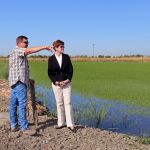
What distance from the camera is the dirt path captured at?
304 inches

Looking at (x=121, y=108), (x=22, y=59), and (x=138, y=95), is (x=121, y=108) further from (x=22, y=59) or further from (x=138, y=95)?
(x=22, y=59)

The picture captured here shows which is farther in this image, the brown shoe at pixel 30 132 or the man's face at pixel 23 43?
the man's face at pixel 23 43

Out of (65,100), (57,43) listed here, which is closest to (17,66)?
(57,43)

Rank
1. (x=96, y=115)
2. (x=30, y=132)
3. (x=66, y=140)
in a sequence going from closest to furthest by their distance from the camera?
(x=66, y=140), (x=30, y=132), (x=96, y=115)

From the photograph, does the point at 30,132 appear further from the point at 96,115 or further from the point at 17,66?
the point at 96,115

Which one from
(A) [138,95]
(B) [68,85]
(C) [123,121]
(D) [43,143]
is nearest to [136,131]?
(C) [123,121]

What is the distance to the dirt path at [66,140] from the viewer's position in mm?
7727

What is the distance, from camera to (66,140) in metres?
8.09

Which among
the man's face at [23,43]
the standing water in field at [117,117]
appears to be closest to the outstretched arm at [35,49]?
the man's face at [23,43]

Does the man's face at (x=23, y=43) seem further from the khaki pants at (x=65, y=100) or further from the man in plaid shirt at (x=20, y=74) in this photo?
the khaki pants at (x=65, y=100)

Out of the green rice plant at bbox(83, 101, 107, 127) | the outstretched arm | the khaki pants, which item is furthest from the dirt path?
the green rice plant at bbox(83, 101, 107, 127)

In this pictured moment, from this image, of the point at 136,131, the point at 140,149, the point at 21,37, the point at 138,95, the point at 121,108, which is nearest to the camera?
the point at 140,149

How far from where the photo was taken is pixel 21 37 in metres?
8.34

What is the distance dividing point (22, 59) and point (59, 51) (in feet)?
2.48
